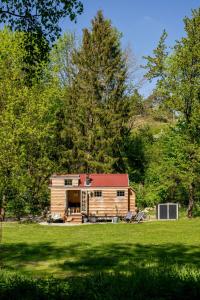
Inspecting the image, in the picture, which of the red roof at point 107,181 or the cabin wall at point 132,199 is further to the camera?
→ the cabin wall at point 132,199

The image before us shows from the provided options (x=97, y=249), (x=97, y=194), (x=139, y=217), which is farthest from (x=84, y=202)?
(x=97, y=249)

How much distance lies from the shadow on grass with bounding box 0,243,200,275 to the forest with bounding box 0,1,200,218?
563 inches

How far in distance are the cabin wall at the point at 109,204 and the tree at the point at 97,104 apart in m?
9.13

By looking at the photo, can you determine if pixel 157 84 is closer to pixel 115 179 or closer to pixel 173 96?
pixel 173 96

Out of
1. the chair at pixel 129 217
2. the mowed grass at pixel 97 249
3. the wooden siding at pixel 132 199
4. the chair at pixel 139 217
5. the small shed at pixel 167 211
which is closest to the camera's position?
the mowed grass at pixel 97 249

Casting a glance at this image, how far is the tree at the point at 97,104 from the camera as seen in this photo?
51.1 meters

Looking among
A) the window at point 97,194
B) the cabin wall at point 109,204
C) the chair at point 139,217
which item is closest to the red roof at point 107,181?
the cabin wall at point 109,204

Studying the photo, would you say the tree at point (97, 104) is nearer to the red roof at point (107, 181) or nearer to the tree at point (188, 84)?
the red roof at point (107, 181)

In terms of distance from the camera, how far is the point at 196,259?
61.7 ft

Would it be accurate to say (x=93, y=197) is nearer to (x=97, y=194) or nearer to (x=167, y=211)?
(x=97, y=194)

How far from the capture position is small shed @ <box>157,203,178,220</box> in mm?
40281

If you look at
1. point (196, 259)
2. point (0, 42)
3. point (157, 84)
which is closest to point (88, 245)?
point (196, 259)

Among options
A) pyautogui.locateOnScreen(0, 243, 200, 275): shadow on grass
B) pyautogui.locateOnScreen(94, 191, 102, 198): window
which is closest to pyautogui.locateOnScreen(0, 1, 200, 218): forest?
pyautogui.locateOnScreen(94, 191, 102, 198): window

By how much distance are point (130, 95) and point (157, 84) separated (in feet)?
50.4
